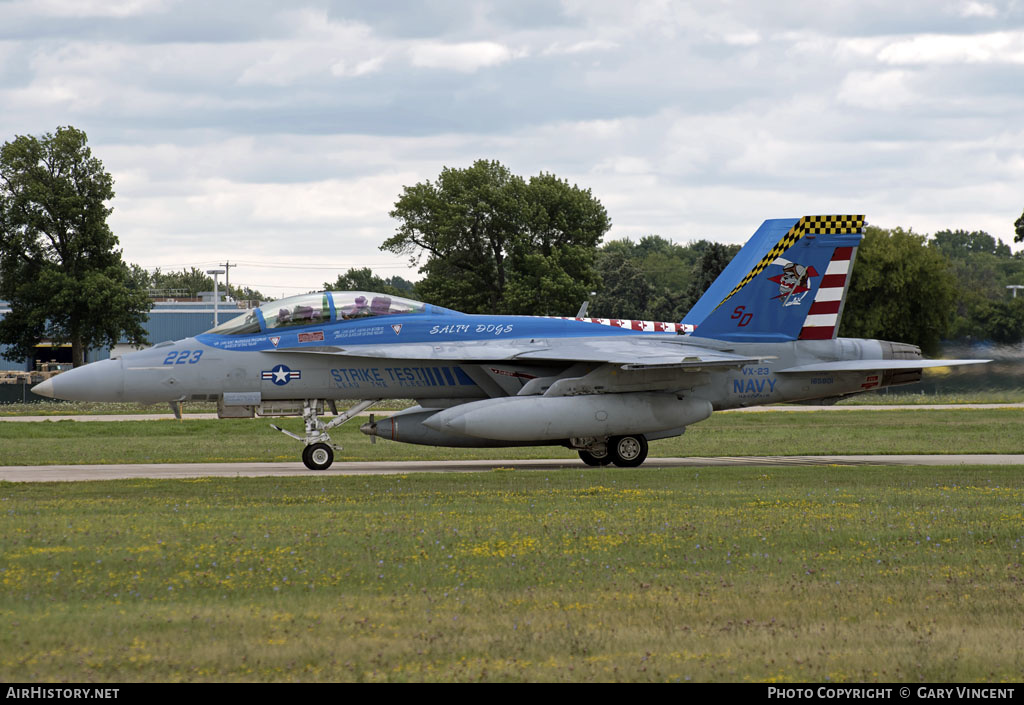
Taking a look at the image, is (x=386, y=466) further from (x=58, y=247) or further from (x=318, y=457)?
(x=58, y=247)

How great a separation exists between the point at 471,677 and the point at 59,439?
2604 cm

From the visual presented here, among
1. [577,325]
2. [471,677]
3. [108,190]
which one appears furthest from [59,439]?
[108,190]

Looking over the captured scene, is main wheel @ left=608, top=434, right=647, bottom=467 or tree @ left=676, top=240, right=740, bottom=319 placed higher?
tree @ left=676, top=240, right=740, bottom=319

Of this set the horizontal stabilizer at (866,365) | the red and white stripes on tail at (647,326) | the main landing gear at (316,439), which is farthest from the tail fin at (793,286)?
the main landing gear at (316,439)

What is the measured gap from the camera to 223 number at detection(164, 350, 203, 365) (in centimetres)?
2072

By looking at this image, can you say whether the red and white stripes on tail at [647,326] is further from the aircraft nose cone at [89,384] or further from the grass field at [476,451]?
the aircraft nose cone at [89,384]

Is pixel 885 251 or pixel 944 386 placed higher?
pixel 885 251

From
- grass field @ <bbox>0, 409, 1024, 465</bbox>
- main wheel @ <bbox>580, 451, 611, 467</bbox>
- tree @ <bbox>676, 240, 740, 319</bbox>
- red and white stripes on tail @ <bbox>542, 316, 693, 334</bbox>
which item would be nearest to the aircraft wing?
red and white stripes on tail @ <bbox>542, 316, 693, 334</bbox>

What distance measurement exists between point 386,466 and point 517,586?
43.9ft

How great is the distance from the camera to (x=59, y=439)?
29969 millimetres

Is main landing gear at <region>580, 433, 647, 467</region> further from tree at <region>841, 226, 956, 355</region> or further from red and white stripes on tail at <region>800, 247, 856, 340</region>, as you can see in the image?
tree at <region>841, 226, 956, 355</region>

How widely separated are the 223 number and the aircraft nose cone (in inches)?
33.1

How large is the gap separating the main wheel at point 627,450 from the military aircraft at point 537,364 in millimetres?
23
